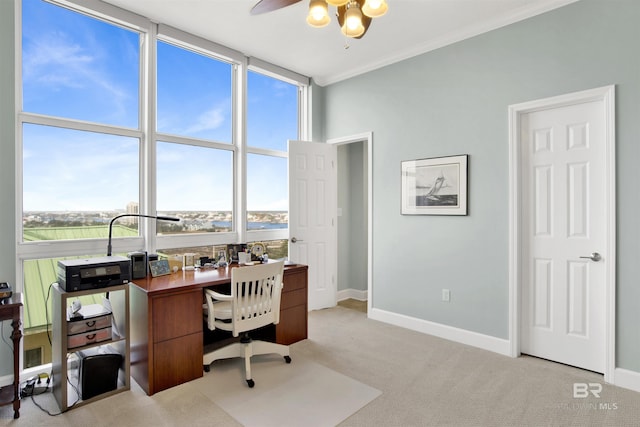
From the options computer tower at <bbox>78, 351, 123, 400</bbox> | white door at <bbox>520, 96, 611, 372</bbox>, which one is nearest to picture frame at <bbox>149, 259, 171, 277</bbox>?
computer tower at <bbox>78, 351, 123, 400</bbox>

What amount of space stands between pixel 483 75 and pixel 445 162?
2.75 feet

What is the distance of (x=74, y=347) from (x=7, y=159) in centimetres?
140

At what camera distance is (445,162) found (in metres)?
3.47

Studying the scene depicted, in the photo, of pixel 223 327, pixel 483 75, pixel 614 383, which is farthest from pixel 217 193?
pixel 614 383

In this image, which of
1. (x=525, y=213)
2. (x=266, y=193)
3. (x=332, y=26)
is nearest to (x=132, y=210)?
(x=266, y=193)

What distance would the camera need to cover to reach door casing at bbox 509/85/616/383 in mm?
2555

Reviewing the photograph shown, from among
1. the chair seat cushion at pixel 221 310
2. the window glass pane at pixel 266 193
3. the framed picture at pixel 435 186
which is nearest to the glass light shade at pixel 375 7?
the framed picture at pixel 435 186

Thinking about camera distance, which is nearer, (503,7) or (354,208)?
(503,7)

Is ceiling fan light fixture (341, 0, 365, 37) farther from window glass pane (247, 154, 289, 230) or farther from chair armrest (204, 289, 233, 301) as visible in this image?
window glass pane (247, 154, 289, 230)

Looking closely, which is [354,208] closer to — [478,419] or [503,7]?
[503,7]

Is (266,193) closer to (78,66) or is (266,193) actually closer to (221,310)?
(221,310)

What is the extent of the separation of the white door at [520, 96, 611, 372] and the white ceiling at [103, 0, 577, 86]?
0.98 m

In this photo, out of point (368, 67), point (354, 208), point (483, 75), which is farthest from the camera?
point (354, 208)

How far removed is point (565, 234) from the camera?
285 cm
